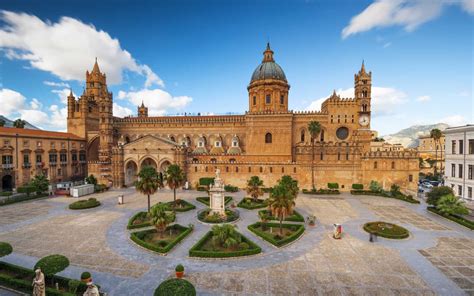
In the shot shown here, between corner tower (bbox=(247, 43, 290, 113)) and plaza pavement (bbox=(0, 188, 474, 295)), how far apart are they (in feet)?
112

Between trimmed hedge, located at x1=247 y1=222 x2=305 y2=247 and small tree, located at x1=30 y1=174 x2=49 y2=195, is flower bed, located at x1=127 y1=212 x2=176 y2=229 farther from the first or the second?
small tree, located at x1=30 y1=174 x2=49 y2=195

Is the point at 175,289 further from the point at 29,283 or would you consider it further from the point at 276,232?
the point at 276,232

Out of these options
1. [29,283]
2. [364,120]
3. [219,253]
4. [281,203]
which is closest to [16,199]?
[29,283]

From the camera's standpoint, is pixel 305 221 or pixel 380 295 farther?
pixel 305 221

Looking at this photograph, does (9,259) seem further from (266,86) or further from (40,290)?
(266,86)

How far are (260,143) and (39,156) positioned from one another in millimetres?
51110

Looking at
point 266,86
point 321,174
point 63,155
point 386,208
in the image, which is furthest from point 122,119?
point 386,208

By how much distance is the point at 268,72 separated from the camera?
58594mm

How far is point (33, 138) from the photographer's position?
49312 millimetres

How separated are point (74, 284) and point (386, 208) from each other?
1614 inches

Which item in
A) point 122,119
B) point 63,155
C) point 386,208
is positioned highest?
point 122,119

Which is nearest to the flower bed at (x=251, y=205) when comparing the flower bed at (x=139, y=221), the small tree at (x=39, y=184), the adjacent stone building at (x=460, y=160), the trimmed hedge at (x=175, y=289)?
the flower bed at (x=139, y=221)

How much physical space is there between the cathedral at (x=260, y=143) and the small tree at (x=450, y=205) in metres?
17.9

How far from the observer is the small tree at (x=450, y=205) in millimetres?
29112
